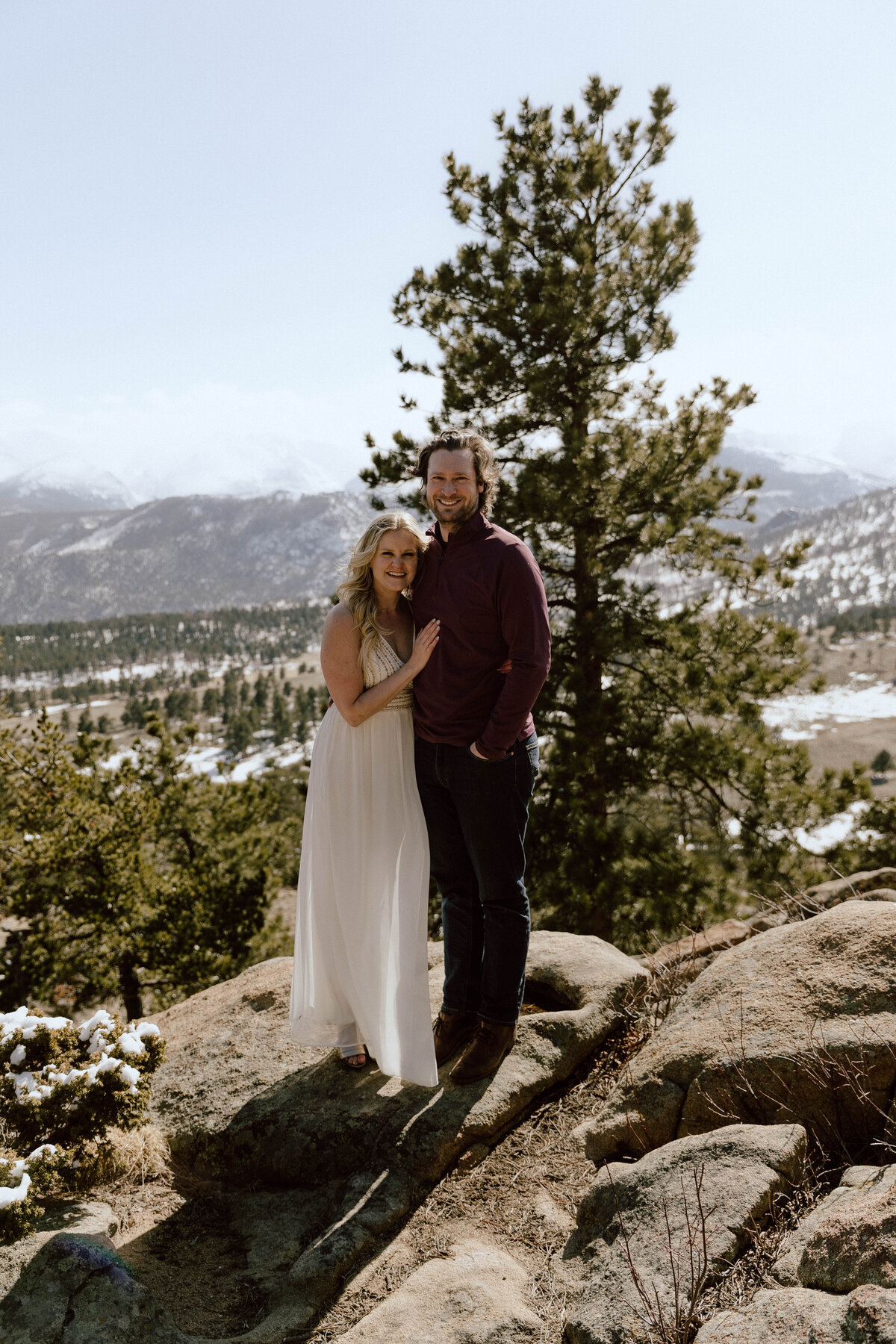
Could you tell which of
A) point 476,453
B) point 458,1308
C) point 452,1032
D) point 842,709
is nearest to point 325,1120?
point 452,1032

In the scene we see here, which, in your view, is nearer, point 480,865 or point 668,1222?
point 668,1222

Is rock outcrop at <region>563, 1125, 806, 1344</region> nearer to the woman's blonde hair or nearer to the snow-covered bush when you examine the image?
the snow-covered bush

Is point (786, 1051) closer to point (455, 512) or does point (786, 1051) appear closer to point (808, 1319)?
point (808, 1319)

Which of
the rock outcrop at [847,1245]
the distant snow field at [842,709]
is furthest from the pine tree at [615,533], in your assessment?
the distant snow field at [842,709]

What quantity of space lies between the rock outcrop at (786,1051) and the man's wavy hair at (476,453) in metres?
2.55

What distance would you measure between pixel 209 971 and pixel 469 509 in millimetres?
13621

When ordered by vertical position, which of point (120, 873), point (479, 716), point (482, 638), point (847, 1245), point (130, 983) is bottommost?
point (130, 983)

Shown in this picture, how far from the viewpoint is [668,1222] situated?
2807mm

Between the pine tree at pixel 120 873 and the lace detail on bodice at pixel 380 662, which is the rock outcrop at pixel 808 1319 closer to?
the lace detail on bodice at pixel 380 662

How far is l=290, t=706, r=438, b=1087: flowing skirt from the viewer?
13.5ft

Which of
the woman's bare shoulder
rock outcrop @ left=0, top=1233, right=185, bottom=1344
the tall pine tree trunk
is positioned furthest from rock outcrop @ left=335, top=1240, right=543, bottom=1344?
the tall pine tree trunk

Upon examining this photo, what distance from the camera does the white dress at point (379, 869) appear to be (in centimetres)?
411

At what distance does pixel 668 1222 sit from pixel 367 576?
9.10 ft

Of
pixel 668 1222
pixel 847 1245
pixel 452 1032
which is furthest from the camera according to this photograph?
pixel 452 1032
